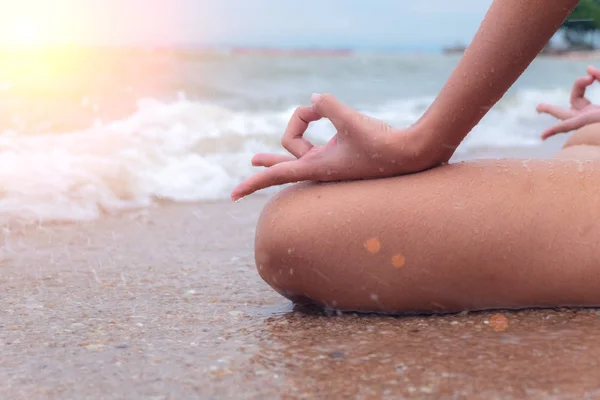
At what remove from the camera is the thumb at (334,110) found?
4.93 ft

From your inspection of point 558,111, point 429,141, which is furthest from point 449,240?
point 558,111

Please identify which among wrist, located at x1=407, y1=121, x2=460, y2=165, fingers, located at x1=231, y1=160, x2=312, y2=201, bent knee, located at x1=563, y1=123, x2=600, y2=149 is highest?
bent knee, located at x1=563, y1=123, x2=600, y2=149

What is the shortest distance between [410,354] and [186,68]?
36.6ft

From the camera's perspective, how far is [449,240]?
Result: 1.46 m

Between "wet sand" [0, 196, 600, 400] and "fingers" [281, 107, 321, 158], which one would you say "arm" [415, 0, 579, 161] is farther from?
"wet sand" [0, 196, 600, 400]

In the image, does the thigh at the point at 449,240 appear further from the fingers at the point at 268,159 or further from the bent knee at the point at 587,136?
the bent knee at the point at 587,136

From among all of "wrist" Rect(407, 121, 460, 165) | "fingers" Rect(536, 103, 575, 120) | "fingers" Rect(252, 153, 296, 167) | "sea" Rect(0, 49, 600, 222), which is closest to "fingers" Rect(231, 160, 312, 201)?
"fingers" Rect(252, 153, 296, 167)

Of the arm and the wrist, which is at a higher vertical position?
the arm

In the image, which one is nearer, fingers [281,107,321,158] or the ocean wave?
fingers [281,107,321,158]

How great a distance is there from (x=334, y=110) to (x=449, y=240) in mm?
370

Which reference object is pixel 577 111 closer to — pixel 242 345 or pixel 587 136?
pixel 587 136

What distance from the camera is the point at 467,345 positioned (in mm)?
1342

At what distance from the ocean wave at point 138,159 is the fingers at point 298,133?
1598 mm

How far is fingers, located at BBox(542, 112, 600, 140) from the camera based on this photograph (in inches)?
91.5
